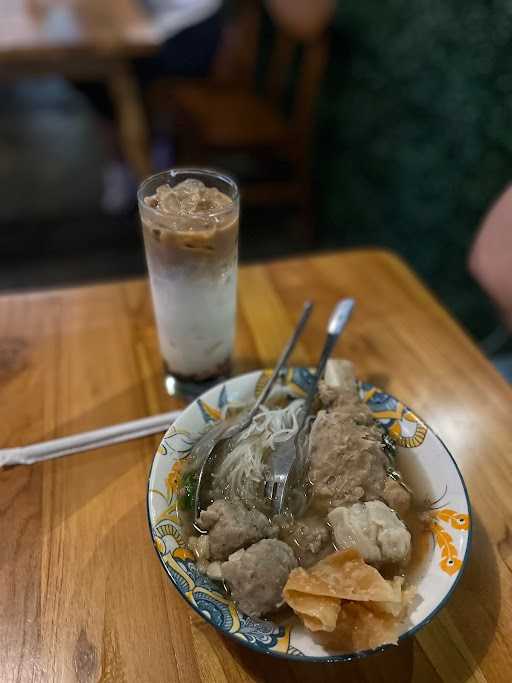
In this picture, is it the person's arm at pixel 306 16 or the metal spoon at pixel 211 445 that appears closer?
the metal spoon at pixel 211 445

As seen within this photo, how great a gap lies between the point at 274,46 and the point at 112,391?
2.93 metres

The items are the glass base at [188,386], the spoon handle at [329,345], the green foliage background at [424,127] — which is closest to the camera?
the spoon handle at [329,345]

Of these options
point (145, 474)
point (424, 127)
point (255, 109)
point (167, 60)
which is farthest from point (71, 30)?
point (145, 474)

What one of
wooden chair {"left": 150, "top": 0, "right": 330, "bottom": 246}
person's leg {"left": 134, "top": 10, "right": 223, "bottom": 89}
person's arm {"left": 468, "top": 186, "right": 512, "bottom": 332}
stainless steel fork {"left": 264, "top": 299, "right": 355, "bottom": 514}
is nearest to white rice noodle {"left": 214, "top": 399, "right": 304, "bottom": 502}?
stainless steel fork {"left": 264, "top": 299, "right": 355, "bottom": 514}

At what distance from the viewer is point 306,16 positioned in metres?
2.58

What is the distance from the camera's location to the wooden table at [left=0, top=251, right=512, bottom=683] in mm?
702

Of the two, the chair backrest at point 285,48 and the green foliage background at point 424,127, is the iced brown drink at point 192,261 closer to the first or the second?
the green foliage background at point 424,127

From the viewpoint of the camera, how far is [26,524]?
85 centimetres

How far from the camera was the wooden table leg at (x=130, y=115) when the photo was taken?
2.67 metres

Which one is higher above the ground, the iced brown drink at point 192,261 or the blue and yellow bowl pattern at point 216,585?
the iced brown drink at point 192,261

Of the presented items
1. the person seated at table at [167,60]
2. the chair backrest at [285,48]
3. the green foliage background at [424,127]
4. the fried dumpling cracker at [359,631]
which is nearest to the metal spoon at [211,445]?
the fried dumpling cracker at [359,631]

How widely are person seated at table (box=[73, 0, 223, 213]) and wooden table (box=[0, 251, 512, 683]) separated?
2.30 meters

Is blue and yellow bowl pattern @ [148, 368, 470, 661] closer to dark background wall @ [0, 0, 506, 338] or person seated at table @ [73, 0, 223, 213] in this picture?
dark background wall @ [0, 0, 506, 338]

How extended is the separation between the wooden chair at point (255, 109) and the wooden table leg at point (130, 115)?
0.25 meters
